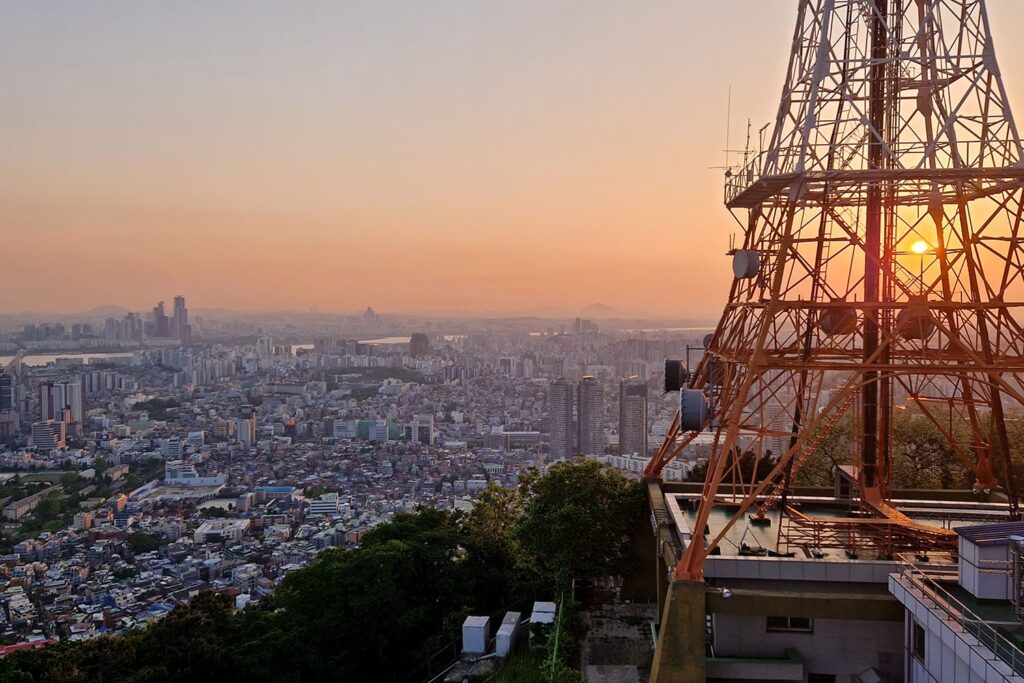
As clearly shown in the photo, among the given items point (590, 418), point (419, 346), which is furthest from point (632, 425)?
point (419, 346)

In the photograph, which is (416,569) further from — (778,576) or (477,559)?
(778,576)

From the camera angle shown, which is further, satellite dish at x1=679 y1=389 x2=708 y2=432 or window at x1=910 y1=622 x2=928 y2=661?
satellite dish at x1=679 y1=389 x2=708 y2=432

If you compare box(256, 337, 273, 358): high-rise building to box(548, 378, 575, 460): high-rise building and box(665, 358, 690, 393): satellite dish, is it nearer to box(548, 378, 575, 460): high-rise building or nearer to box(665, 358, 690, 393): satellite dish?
box(548, 378, 575, 460): high-rise building

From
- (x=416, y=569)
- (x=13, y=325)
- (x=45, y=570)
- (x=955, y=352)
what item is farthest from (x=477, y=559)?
(x=13, y=325)

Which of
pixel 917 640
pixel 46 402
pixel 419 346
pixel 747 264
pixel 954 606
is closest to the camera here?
pixel 954 606

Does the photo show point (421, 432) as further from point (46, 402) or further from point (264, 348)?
point (264, 348)

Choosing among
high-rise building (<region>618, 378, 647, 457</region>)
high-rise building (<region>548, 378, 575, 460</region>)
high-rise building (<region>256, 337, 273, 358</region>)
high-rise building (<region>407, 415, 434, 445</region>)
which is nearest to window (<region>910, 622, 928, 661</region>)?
high-rise building (<region>618, 378, 647, 457</region>)
